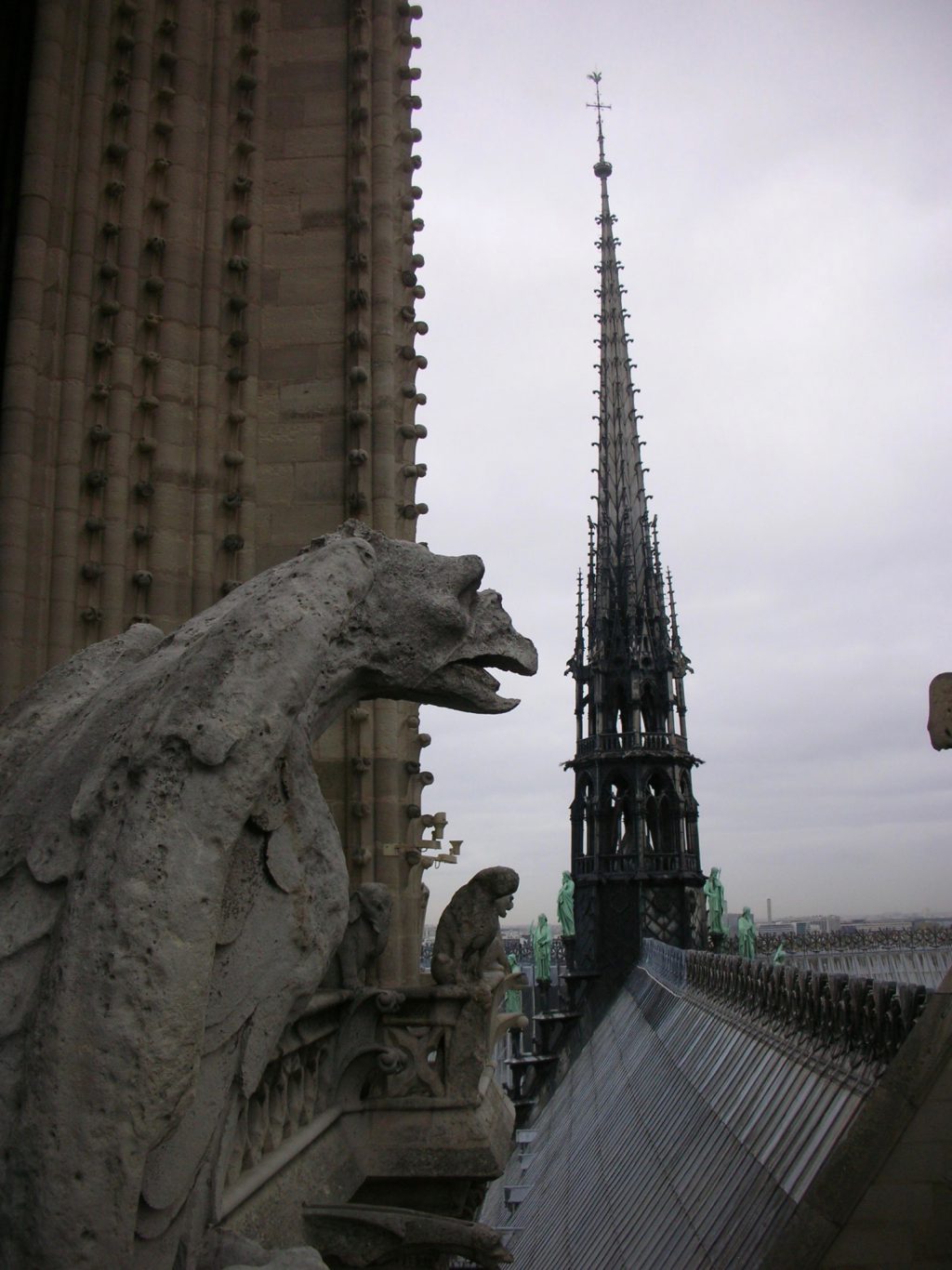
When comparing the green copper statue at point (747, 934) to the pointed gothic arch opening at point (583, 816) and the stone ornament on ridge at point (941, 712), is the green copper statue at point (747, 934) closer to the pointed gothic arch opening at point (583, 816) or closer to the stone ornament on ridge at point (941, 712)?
the pointed gothic arch opening at point (583, 816)

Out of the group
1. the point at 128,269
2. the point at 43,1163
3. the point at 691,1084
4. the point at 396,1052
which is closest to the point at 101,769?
the point at 43,1163

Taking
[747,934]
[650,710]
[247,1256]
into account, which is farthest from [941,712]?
[747,934]

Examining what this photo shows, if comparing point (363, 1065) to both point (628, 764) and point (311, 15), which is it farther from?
point (628, 764)

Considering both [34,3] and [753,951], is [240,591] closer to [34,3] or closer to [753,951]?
[34,3]

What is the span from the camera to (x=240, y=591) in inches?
104

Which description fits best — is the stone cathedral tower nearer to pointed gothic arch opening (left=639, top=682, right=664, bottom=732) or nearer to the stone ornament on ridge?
pointed gothic arch opening (left=639, top=682, right=664, bottom=732)

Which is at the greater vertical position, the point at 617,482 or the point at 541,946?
the point at 617,482

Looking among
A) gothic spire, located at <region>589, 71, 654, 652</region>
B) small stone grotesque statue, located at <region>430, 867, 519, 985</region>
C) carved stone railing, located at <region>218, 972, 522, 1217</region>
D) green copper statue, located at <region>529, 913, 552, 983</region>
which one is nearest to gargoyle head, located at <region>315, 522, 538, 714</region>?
carved stone railing, located at <region>218, 972, 522, 1217</region>

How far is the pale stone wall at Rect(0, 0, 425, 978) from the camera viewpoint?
7.23m

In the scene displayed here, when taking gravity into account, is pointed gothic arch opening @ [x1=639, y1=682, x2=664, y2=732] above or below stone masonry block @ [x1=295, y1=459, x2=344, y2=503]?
above

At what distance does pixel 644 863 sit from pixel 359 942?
40.3 m

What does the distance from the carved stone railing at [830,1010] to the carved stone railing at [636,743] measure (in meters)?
28.2

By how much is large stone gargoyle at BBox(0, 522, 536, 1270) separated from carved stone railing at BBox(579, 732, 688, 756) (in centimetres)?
4268

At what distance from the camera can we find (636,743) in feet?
147
